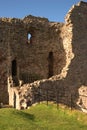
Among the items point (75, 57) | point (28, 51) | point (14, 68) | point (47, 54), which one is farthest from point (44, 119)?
point (47, 54)

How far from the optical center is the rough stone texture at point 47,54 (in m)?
29.5

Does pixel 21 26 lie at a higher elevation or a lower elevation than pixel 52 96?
higher

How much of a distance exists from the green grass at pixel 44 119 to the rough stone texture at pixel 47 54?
7352 mm

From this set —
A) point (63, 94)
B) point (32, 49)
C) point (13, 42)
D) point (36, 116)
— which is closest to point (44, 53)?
point (32, 49)

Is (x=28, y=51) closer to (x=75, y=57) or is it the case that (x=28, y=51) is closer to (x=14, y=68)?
(x=14, y=68)

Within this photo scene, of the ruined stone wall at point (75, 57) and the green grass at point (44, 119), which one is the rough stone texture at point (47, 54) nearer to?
the ruined stone wall at point (75, 57)

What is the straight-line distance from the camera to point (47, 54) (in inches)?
1276

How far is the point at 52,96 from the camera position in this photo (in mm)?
26031

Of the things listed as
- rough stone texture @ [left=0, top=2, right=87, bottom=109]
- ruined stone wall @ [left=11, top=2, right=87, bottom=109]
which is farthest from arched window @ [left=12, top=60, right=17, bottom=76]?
ruined stone wall @ [left=11, top=2, right=87, bottom=109]

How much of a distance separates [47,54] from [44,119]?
13.9 m

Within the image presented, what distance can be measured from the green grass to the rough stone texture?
7352 millimetres

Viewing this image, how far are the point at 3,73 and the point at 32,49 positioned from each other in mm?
3514

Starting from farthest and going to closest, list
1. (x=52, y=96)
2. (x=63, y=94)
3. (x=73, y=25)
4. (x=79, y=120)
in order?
(x=73, y=25) → (x=63, y=94) → (x=52, y=96) → (x=79, y=120)

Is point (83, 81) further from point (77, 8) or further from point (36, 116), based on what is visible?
point (36, 116)
